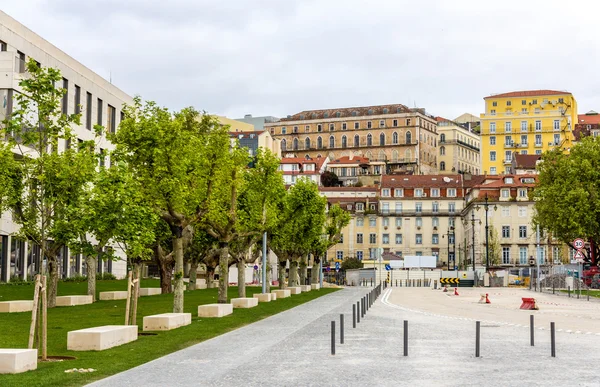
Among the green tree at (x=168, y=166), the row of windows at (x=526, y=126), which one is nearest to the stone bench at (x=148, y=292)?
the green tree at (x=168, y=166)

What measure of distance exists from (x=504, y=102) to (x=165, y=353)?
168 m

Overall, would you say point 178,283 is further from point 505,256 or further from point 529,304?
point 505,256

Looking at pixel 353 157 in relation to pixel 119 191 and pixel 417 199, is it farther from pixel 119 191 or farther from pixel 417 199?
pixel 119 191

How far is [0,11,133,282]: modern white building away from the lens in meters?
47.9

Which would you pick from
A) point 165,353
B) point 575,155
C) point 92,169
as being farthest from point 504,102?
point 165,353

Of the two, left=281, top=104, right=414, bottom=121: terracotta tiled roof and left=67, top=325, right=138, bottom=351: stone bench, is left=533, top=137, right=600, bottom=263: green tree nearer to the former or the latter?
left=67, top=325, right=138, bottom=351: stone bench

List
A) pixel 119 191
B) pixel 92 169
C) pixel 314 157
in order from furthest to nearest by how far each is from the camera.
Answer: pixel 314 157 → pixel 92 169 → pixel 119 191

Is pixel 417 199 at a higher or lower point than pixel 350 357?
higher

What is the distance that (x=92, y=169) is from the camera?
3169 centimetres

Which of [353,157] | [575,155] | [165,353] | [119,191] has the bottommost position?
[165,353]

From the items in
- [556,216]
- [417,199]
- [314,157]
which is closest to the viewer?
[556,216]

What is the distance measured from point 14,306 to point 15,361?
19276 millimetres

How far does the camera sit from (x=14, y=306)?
108 ft

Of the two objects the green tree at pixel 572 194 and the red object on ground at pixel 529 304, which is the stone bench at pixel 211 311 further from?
the green tree at pixel 572 194
